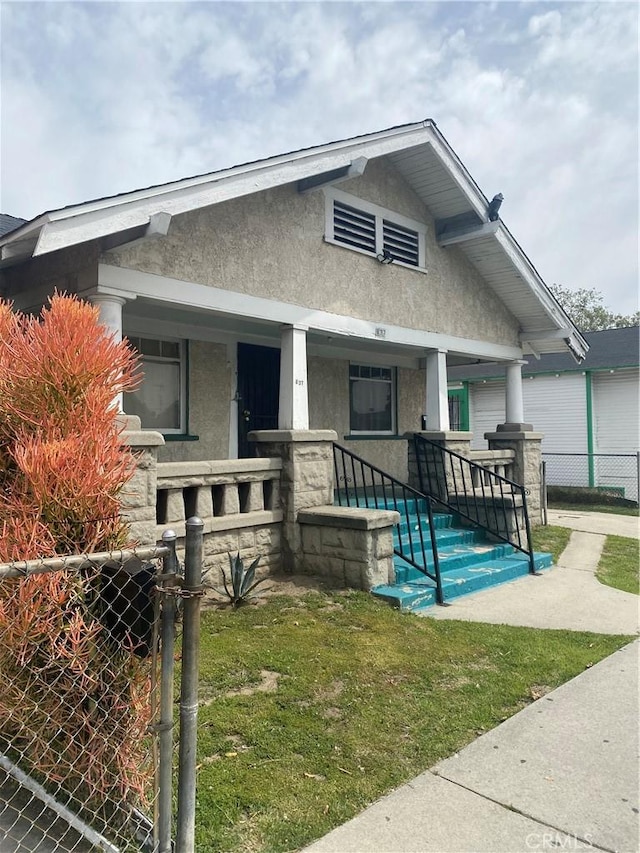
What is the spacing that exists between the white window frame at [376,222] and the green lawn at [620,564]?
4.88m

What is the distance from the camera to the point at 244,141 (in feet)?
32.5

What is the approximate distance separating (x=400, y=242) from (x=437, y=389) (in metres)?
2.27

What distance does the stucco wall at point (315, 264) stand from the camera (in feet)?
19.7

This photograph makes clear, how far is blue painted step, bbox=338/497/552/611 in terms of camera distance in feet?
19.0

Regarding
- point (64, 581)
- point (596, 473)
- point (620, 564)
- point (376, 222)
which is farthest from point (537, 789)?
point (596, 473)

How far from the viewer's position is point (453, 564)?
693cm

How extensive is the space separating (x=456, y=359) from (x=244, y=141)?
211 inches

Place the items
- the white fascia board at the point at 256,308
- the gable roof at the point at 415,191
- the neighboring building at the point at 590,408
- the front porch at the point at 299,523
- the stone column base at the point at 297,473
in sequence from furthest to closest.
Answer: the neighboring building at the point at 590,408, the stone column base at the point at 297,473, the front porch at the point at 299,523, the white fascia board at the point at 256,308, the gable roof at the point at 415,191

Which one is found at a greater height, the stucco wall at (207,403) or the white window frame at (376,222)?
the white window frame at (376,222)

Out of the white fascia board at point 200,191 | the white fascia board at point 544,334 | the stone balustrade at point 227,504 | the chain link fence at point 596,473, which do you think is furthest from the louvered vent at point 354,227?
the chain link fence at point 596,473

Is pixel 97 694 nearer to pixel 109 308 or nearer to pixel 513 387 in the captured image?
pixel 109 308

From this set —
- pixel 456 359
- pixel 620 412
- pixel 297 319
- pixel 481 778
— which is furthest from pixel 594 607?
pixel 620 412

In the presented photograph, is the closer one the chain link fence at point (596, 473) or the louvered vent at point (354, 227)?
the louvered vent at point (354, 227)

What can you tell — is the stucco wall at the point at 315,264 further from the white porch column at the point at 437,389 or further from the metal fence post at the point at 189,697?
the metal fence post at the point at 189,697
